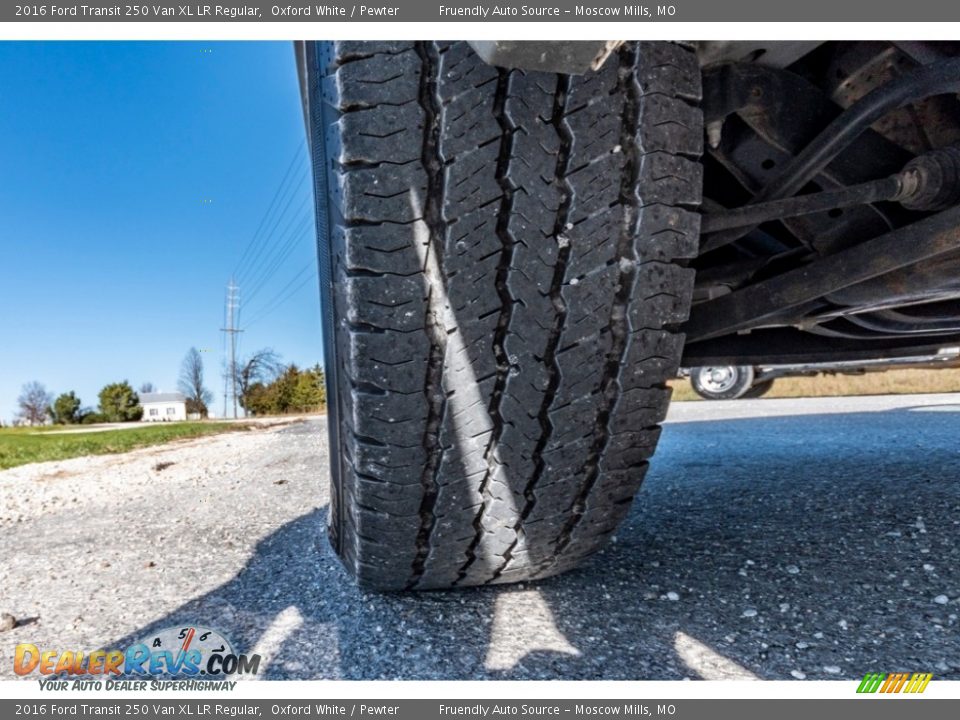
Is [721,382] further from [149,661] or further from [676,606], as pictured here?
[149,661]

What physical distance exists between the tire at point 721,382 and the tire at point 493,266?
553 cm

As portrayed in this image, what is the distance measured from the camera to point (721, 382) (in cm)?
615

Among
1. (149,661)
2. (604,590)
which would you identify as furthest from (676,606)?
(149,661)

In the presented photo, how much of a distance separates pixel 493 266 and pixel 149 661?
0.76 metres

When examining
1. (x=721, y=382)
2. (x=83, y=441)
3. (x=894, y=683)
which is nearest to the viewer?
(x=894, y=683)

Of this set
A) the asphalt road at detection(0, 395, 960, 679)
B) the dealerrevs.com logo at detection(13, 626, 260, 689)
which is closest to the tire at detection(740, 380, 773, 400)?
the asphalt road at detection(0, 395, 960, 679)

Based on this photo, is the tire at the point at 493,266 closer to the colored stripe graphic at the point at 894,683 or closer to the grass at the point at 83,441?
the colored stripe graphic at the point at 894,683

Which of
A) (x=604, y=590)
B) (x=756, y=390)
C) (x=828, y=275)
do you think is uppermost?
(x=828, y=275)

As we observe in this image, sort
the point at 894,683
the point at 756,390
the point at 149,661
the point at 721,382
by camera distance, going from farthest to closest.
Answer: the point at 756,390, the point at 721,382, the point at 149,661, the point at 894,683

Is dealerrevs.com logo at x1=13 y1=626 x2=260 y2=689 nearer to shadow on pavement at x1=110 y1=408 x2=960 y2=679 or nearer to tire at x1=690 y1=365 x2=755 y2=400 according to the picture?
shadow on pavement at x1=110 y1=408 x2=960 y2=679

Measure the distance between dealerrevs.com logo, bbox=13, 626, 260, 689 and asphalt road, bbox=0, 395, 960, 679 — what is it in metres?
0.03

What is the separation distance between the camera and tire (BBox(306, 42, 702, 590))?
2.19 ft

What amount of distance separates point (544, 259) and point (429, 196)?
16 centimetres

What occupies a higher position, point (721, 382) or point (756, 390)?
point (721, 382)
